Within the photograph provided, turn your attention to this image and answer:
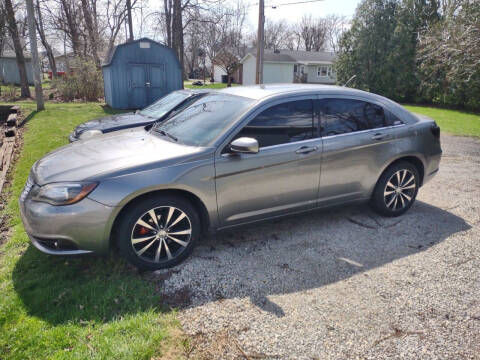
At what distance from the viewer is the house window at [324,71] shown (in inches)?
1791

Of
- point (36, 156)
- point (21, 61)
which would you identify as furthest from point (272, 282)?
point (21, 61)

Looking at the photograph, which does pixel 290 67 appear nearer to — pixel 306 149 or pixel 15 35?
pixel 15 35

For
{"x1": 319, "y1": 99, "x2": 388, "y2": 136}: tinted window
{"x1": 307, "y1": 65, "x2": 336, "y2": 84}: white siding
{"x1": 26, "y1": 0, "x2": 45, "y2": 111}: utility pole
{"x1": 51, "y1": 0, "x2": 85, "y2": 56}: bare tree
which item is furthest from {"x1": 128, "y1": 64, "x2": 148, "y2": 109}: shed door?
{"x1": 307, "y1": 65, "x2": 336, "y2": 84}: white siding

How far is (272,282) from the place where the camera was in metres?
3.23

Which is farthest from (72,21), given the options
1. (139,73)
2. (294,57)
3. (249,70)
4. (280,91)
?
(280,91)

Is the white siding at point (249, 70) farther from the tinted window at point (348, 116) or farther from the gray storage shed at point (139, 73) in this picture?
the tinted window at point (348, 116)

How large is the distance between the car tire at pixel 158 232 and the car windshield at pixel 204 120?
72 centimetres

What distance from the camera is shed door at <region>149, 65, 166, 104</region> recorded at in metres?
15.6

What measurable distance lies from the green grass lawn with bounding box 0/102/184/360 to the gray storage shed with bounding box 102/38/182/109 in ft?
41.1

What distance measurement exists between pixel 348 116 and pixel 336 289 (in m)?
2.08

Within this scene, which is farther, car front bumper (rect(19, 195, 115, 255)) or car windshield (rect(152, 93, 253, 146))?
car windshield (rect(152, 93, 253, 146))

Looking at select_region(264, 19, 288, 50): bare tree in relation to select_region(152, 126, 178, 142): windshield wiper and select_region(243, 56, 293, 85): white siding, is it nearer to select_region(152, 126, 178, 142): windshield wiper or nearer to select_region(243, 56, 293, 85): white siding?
select_region(243, 56, 293, 85): white siding

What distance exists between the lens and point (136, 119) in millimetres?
7512

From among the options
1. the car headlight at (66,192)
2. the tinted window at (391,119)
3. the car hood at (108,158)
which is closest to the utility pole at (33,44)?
the car hood at (108,158)
